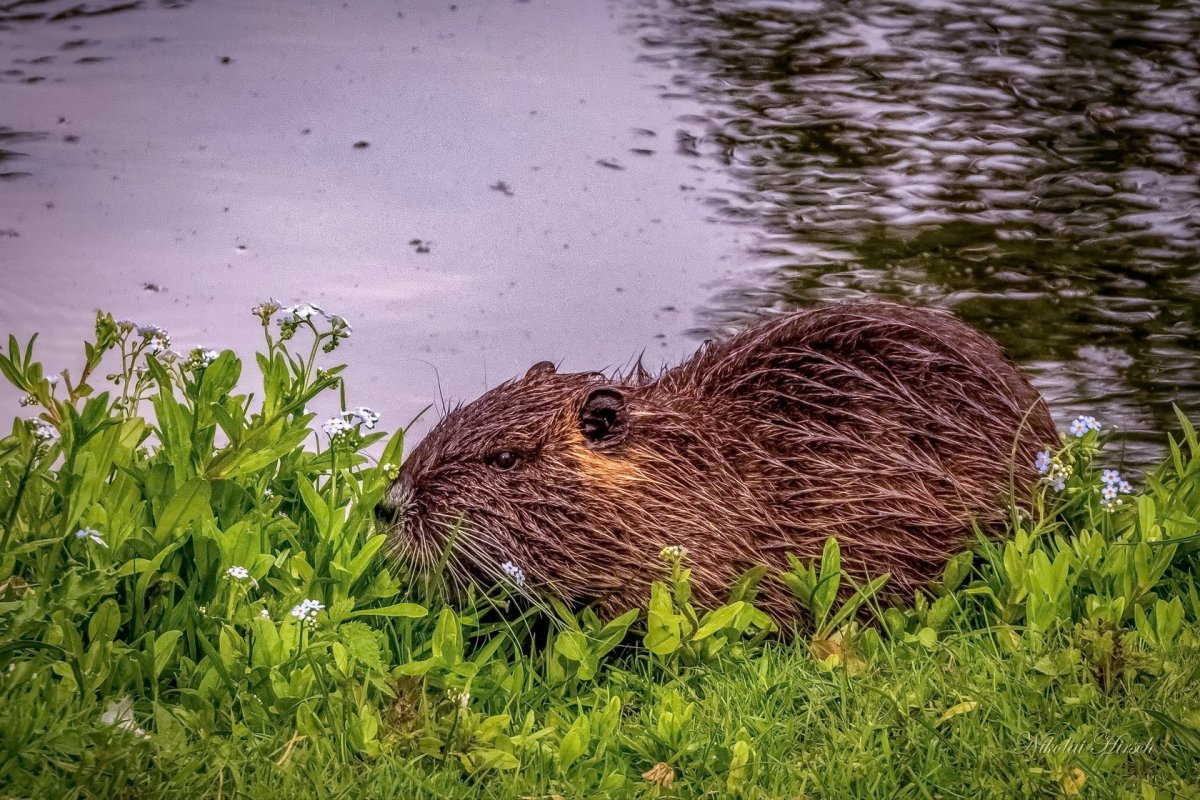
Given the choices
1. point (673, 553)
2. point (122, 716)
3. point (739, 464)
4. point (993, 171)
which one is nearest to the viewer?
point (122, 716)

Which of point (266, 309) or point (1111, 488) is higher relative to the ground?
point (266, 309)

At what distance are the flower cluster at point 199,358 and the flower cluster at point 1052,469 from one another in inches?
A: 79.3

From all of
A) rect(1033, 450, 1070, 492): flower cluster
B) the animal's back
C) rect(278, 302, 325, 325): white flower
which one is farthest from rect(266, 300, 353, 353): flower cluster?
rect(1033, 450, 1070, 492): flower cluster

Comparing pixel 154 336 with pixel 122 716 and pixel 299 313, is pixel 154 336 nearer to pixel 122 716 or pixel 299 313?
pixel 299 313

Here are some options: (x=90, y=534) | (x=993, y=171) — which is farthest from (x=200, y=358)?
(x=993, y=171)

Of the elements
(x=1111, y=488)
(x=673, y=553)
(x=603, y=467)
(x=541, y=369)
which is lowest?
(x=1111, y=488)

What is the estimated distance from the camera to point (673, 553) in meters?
2.39

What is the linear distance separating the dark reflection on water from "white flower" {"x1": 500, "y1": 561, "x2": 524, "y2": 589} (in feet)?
4.09

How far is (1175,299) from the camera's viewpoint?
3.70m

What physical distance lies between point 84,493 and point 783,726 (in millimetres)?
1466

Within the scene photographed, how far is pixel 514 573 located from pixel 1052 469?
4.30ft

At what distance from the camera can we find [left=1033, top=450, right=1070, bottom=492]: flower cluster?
263 cm

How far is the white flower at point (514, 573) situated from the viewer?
241 centimetres

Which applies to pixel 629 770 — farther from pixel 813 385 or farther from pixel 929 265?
pixel 929 265
